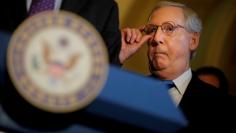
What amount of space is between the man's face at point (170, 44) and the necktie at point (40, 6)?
2.01 feet

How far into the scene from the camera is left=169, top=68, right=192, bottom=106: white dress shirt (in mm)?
1140

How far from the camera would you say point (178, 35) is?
1295 mm

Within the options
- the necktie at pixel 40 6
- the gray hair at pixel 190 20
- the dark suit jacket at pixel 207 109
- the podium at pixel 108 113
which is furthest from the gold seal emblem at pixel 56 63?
the gray hair at pixel 190 20

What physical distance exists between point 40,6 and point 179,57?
0.74 meters

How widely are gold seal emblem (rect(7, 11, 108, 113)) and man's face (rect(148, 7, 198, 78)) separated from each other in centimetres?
88

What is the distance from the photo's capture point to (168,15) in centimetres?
131

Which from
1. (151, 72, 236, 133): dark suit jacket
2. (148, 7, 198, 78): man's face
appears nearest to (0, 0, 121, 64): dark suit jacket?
(151, 72, 236, 133): dark suit jacket

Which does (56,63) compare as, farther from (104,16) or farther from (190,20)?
(190,20)

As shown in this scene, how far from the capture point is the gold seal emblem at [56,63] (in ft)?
1.10

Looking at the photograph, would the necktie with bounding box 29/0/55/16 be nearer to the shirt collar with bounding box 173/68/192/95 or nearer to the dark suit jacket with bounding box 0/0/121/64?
the dark suit jacket with bounding box 0/0/121/64

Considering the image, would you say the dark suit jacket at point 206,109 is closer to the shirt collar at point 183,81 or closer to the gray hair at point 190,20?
the shirt collar at point 183,81

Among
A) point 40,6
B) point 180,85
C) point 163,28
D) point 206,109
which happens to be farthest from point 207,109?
point 40,6

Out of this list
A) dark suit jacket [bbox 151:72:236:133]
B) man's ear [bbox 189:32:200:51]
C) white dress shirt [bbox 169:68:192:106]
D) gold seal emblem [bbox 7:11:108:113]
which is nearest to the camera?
gold seal emblem [bbox 7:11:108:113]

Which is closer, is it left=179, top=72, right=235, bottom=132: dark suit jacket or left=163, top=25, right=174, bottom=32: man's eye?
left=179, top=72, right=235, bottom=132: dark suit jacket
